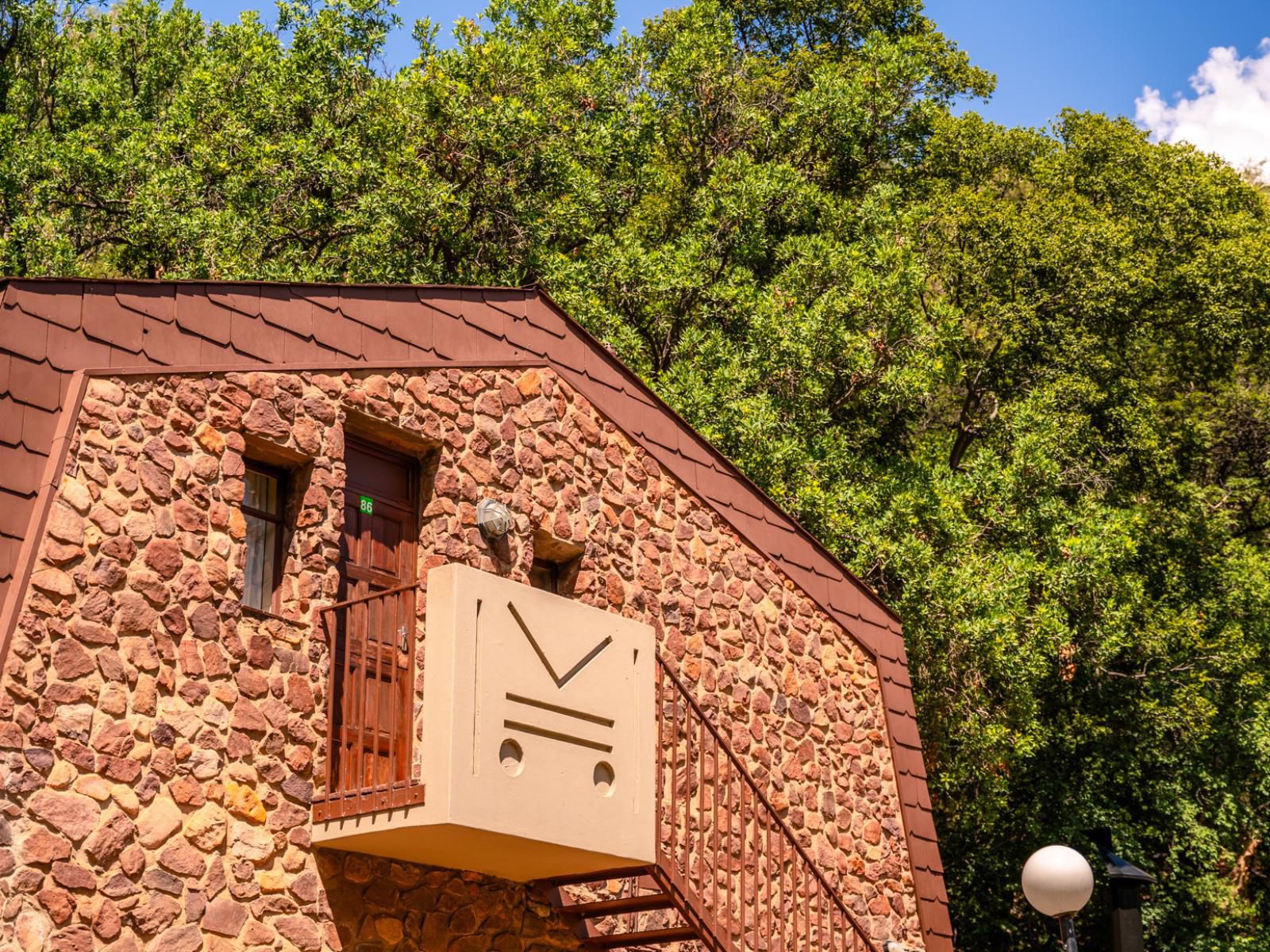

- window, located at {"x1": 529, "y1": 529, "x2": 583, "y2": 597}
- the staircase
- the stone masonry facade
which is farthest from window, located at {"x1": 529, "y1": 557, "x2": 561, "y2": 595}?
the staircase

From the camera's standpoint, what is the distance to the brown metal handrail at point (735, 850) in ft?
33.6

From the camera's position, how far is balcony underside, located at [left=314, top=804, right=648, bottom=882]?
8438mm

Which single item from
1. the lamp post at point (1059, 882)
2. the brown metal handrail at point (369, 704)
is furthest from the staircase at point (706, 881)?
the lamp post at point (1059, 882)

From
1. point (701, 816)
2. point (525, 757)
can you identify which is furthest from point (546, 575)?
point (525, 757)

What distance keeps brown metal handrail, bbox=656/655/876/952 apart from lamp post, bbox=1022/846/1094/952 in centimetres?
169

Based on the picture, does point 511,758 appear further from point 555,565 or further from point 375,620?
point 555,565

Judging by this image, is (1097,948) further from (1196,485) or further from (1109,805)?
(1196,485)

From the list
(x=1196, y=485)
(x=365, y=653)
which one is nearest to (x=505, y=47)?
(x=1196, y=485)

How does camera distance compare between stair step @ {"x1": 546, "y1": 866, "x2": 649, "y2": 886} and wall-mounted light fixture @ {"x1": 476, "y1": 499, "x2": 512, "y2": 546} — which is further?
wall-mounted light fixture @ {"x1": 476, "y1": 499, "x2": 512, "y2": 546}

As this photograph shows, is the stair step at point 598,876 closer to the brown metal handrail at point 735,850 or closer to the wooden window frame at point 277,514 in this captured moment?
the brown metal handrail at point 735,850

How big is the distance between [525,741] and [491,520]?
2140mm

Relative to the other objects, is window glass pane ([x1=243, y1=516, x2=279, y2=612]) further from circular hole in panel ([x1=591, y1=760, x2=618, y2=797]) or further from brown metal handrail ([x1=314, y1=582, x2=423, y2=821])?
circular hole in panel ([x1=591, y1=760, x2=618, y2=797])

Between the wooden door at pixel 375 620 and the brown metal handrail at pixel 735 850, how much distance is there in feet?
5.76

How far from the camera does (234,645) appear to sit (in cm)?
862
